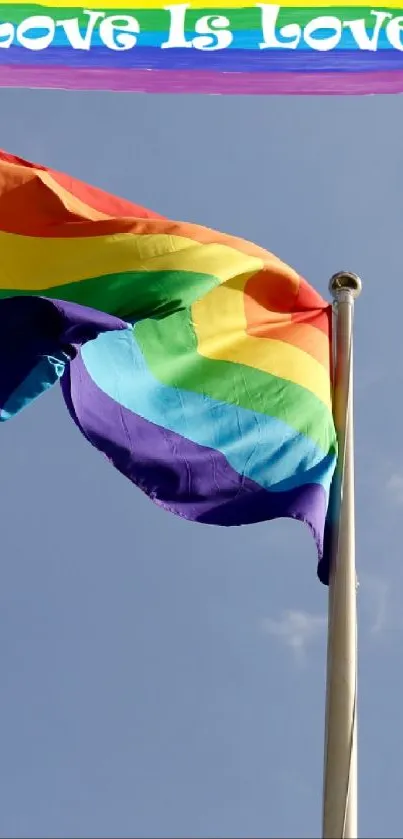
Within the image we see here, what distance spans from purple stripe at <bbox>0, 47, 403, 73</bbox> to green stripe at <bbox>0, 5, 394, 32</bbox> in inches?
10.2

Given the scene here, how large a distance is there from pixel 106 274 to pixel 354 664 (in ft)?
8.68

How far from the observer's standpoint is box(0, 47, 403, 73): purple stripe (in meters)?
10.5

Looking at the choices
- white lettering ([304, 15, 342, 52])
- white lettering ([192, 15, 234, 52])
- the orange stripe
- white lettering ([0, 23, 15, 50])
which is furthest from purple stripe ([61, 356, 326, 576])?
white lettering ([304, 15, 342, 52])

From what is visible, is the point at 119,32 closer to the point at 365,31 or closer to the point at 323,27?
the point at 323,27

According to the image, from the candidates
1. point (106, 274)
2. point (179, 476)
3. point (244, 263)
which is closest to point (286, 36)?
point (244, 263)

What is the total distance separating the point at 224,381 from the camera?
30.3 feet

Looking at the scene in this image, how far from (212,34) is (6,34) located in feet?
4.75

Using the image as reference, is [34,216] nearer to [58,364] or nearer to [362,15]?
[58,364]

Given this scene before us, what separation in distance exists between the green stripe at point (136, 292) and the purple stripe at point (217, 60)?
2.36m

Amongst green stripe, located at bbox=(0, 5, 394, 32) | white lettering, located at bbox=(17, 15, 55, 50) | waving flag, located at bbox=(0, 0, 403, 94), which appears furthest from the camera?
green stripe, located at bbox=(0, 5, 394, 32)

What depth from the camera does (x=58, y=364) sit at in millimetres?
8797

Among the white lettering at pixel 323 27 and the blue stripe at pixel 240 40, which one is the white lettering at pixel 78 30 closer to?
the blue stripe at pixel 240 40

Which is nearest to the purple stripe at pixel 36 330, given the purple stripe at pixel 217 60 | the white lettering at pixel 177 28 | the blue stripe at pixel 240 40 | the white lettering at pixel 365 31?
the purple stripe at pixel 217 60

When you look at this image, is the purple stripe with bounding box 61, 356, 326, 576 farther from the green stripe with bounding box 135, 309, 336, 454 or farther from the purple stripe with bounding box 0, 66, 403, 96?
the purple stripe with bounding box 0, 66, 403, 96
